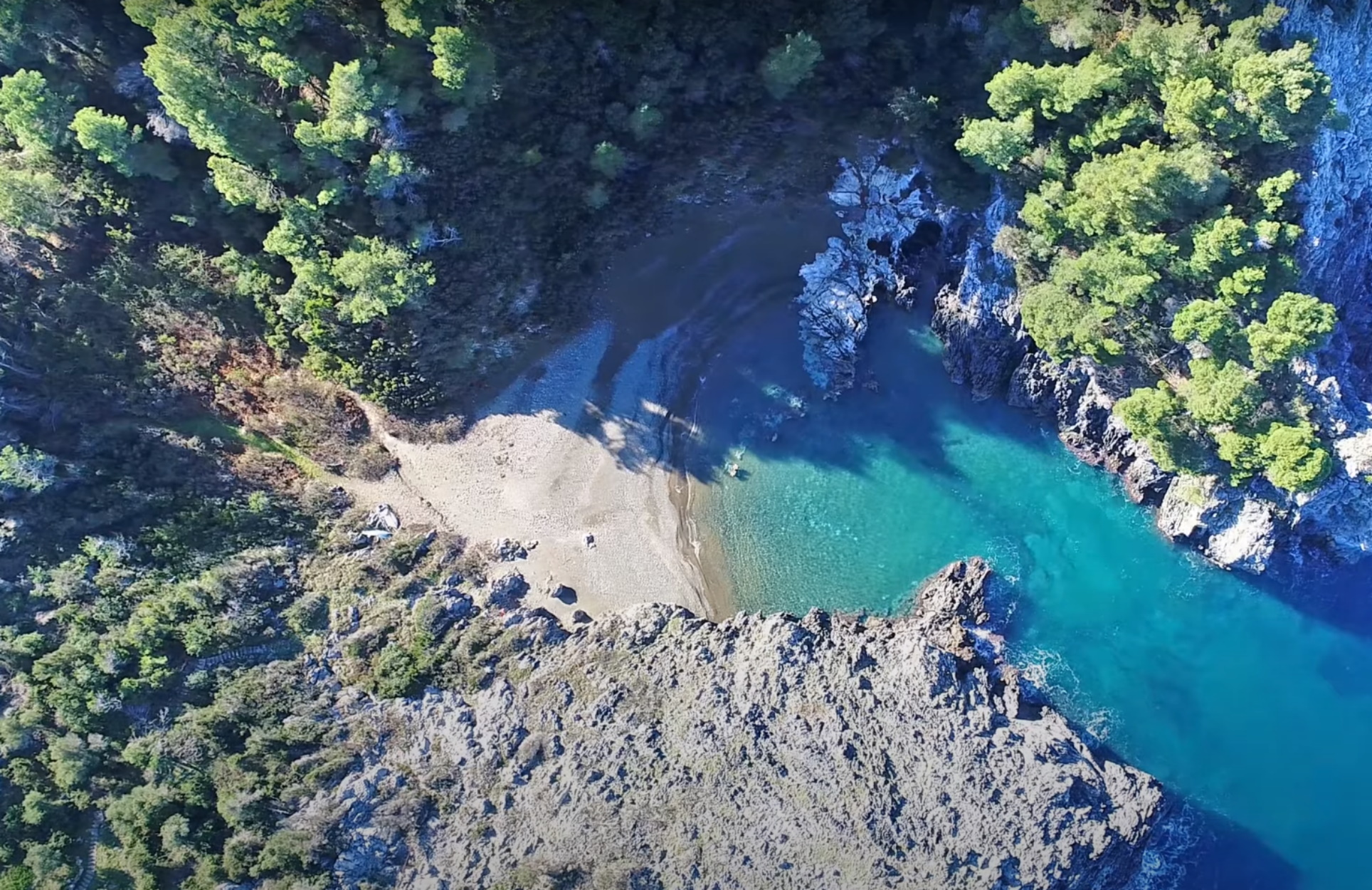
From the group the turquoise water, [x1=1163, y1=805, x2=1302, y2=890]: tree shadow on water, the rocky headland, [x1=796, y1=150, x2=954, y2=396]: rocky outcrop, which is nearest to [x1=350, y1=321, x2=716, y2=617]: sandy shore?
the turquoise water

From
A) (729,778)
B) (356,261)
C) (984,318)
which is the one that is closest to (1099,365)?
(984,318)

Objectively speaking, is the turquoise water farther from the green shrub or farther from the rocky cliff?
the green shrub

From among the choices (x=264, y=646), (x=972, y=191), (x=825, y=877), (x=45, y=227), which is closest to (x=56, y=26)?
(x=45, y=227)

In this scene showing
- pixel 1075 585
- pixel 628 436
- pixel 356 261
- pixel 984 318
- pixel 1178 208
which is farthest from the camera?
pixel 628 436

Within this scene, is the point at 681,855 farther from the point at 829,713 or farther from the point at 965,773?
the point at 965,773

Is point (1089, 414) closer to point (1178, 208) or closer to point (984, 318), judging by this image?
point (984, 318)
